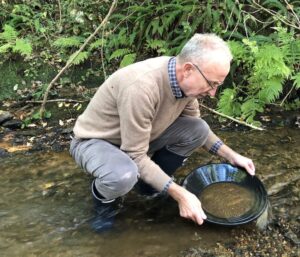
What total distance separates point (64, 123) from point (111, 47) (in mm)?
1403

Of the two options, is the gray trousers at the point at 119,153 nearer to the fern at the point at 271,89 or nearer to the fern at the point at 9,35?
the fern at the point at 271,89

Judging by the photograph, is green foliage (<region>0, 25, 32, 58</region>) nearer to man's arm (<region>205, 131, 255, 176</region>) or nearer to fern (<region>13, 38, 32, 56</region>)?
fern (<region>13, 38, 32, 56</region>)

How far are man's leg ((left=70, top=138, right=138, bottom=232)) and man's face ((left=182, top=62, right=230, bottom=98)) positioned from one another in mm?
599

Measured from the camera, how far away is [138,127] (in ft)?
8.61

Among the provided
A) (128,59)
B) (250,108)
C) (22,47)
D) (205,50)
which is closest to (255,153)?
(250,108)

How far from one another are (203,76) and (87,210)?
4.63 ft

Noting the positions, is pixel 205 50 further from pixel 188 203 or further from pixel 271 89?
pixel 271 89

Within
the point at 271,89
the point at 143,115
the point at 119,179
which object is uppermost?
the point at 143,115

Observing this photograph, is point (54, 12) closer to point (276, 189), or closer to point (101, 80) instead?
point (101, 80)

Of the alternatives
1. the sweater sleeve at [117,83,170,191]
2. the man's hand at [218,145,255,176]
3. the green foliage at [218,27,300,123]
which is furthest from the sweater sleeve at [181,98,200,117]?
the green foliage at [218,27,300,123]

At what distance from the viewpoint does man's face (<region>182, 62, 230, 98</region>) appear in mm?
2512

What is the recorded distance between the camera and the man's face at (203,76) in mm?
2512

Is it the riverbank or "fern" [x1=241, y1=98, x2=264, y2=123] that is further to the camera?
"fern" [x1=241, y1=98, x2=264, y2=123]

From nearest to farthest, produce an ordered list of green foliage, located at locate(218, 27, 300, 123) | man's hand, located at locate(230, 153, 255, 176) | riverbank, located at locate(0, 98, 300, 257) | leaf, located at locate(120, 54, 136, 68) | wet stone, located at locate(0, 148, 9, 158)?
1. riverbank, located at locate(0, 98, 300, 257)
2. man's hand, located at locate(230, 153, 255, 176)
3. wet stone, located at locate(0, 148, 9, 158)
4. green foliage, located at locate(218, 27, 300, 123)
5. leaf, located at locate(120, 54, 136, 68)
